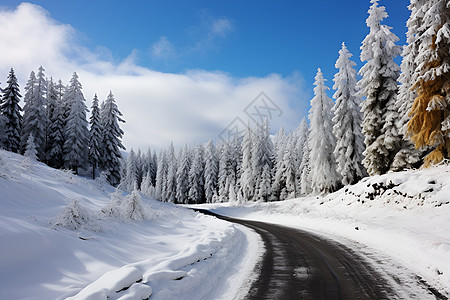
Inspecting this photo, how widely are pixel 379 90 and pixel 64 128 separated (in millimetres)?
41535

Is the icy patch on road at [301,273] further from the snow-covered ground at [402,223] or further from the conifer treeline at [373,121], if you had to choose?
the conifer treeline at [373,121]

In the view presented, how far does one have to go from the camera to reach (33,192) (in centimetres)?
986

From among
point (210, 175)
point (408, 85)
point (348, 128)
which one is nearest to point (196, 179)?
point (210, 175)

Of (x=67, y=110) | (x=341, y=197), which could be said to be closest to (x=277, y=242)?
(x=341, y=197)

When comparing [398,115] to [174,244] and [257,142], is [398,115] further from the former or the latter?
[257,142]

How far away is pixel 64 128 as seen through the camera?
40375mm

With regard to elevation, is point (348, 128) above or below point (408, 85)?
below

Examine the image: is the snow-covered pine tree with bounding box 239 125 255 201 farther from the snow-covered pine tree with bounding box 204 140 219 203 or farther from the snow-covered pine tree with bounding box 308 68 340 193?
the snow-covered pine tree with bounding box 308 68 340 193

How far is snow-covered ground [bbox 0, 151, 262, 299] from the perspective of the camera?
4836 mm

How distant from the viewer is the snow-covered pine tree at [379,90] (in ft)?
75.5

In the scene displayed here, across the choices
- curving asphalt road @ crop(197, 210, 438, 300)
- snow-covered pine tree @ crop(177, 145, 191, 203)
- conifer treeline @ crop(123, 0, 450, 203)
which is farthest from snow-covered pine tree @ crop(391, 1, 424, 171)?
snow-covered pine tree @ crop(177, 145, 191, 203)

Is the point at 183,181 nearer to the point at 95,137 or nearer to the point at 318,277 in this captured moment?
the point at 95,137

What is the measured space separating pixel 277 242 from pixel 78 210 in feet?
26.2

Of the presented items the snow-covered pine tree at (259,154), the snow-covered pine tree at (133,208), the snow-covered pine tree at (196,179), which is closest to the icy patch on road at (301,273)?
the snow-covered pine tree at (133,208)
